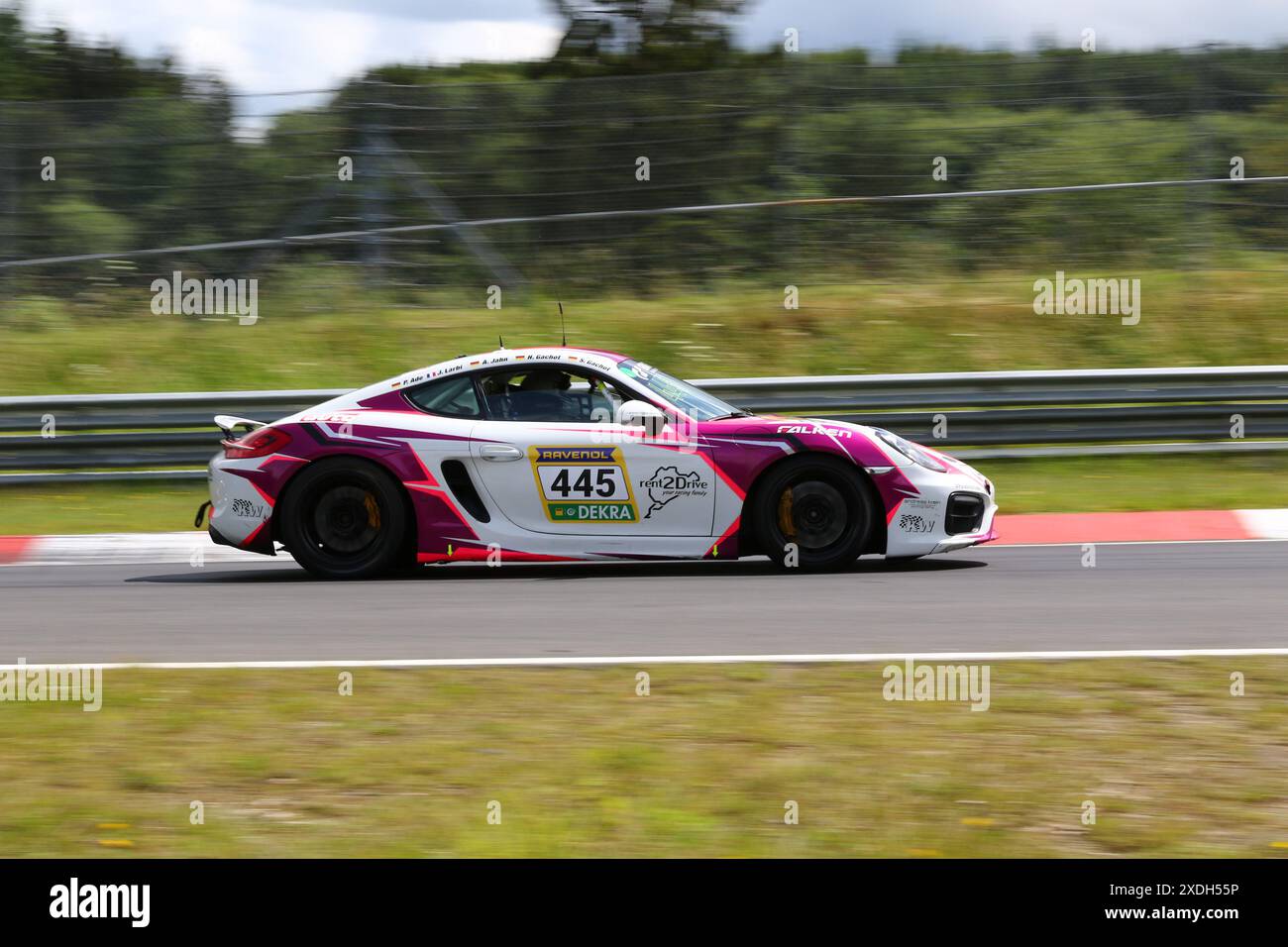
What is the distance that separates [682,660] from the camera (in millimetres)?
6555

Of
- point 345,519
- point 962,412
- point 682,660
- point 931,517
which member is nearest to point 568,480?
point 345,519

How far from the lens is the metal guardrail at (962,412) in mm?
12977

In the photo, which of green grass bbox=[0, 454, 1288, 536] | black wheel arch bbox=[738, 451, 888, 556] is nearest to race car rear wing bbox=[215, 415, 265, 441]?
green grass bbox=[0, 454, 1288, 536]


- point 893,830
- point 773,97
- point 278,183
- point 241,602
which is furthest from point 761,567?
point 278,183

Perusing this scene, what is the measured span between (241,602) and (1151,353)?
10.3 meters

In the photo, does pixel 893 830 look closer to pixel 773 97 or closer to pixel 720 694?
pixel 720 694

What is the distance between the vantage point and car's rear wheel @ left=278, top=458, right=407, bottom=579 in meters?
9.08

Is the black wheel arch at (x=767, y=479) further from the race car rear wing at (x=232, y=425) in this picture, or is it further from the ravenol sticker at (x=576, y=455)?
the race car rear wing at (x=232, y=425)

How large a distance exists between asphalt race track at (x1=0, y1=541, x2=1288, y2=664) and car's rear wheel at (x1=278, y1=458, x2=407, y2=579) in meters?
0.19

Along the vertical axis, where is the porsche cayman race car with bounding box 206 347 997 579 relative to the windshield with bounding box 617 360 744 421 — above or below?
below

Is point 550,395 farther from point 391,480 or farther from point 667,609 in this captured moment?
point 667,609

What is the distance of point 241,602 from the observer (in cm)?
851
